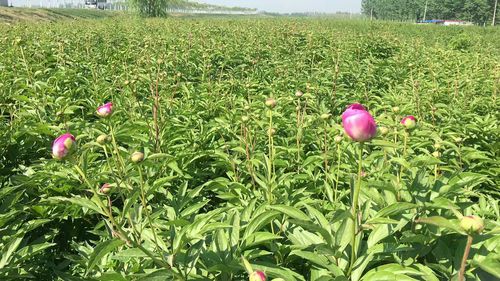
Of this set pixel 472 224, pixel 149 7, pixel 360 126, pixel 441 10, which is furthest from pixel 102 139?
pixel 441 10

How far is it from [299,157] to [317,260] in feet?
4.03

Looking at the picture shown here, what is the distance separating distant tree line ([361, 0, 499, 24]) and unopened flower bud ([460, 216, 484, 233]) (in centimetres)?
8364

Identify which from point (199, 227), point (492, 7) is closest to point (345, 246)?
point (199, 227)

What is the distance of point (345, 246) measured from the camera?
1.44 metres

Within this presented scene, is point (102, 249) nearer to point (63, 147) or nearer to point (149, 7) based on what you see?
point (63, 147)

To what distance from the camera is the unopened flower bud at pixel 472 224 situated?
949 millimetres

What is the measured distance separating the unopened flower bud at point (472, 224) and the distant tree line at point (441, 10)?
83.6 m

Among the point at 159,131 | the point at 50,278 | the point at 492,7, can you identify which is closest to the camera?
the point at 50,278

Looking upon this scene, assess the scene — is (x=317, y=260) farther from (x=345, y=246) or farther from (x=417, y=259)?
(x=417, y=259)

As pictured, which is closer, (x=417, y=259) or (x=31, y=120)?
(x=417, y=259)

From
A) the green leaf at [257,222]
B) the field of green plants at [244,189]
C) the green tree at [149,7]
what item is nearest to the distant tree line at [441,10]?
the green tree at [149,7]

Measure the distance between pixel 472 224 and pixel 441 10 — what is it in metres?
96.5

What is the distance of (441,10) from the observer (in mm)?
82938

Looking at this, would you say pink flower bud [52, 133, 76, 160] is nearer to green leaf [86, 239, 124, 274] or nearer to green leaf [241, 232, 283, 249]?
green leaf [86, 239, 124, 274]
